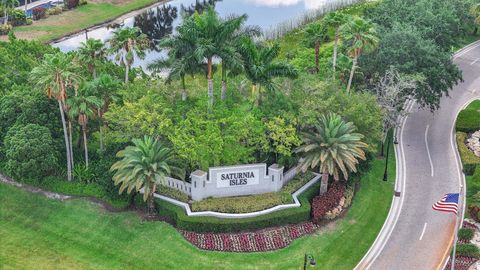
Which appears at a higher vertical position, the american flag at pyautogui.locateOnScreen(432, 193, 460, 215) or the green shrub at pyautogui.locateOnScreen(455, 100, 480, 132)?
the american flag at pyautogui.locateOnScreen(432, 193, 460, 215)

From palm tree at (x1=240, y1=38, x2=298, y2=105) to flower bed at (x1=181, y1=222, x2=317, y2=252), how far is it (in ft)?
39.9

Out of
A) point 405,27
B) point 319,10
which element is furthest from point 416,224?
point 319,10

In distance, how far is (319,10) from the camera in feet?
328

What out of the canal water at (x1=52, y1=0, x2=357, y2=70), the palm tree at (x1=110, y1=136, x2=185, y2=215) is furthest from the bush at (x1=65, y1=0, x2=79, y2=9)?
the palm tree at (x1=110, y1=136, x2=185, y2=215)

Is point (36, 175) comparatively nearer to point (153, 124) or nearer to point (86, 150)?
point (86, 150)

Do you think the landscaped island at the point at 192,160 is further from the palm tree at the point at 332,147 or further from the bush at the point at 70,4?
the bush at the point at 70,4

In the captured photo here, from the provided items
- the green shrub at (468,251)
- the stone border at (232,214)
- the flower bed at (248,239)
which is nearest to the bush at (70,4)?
the stone border at (232,214)

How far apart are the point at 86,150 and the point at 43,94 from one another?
6267mm

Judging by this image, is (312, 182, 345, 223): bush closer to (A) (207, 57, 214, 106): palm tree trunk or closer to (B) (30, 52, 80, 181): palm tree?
(A) (207, 57, 214, 106): palm tree trunk

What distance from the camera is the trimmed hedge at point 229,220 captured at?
1729 inches

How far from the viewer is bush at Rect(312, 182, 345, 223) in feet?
150

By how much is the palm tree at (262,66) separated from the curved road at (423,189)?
50.2 feet

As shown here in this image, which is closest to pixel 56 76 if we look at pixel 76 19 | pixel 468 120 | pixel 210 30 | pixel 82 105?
pixel 82 105

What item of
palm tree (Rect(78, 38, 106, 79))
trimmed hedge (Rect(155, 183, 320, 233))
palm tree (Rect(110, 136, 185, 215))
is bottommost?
trimmed hedge (Rect(155, 183, 320, 233))
